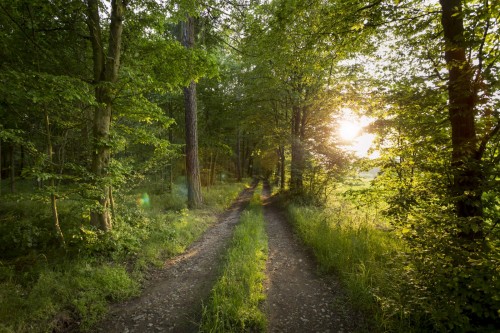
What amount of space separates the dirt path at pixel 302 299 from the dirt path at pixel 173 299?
1452 millimetres

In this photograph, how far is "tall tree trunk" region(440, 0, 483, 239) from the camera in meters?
3.31

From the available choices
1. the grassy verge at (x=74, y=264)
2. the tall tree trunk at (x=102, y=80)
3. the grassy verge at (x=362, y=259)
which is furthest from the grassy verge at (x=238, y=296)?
the tall tree trunk at (x=102, y=80)

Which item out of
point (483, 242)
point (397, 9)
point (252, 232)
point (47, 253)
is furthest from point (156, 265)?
point (397, 9)

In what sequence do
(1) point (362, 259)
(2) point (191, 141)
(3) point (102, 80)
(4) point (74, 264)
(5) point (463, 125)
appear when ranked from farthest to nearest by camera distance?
(2) point (191, 141), (3) point (102, 80), (1) point (362, 259), (4) point (74, 264), (5) point (463, 125)

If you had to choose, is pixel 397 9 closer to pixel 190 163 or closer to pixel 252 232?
pixel 252 232

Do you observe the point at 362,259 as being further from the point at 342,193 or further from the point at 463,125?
the point at 463,125

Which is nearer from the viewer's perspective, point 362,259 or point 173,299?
point 173,299

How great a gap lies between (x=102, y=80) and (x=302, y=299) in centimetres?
736

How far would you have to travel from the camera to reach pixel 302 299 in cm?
493

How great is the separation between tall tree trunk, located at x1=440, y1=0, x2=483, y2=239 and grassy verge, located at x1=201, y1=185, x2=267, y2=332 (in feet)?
11.7

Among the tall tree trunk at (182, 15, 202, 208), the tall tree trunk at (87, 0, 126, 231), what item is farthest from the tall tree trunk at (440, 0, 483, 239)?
the tall tree trunk at (182, 15, 202, 208)

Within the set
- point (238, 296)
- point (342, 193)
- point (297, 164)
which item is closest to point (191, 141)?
point (297, 164)

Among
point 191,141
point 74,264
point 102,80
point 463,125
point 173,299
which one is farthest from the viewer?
point 191,141

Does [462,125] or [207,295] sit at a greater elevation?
[462,125]
